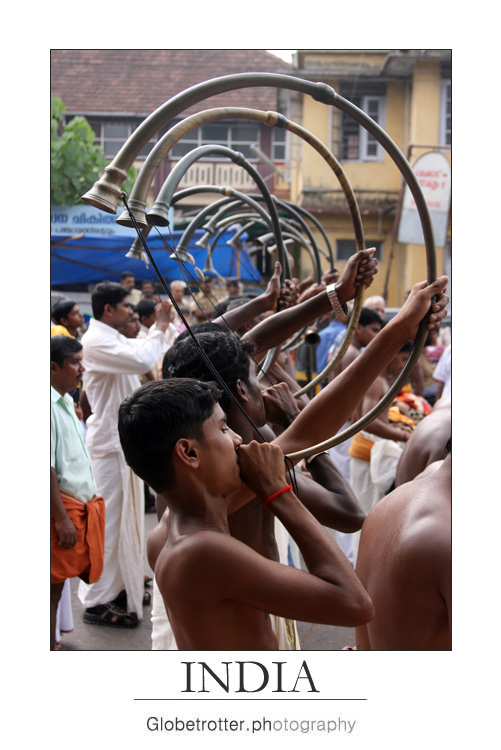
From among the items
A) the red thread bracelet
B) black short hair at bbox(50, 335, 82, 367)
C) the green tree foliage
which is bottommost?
the red thread bracelet

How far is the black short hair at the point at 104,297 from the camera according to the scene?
4.65 metres

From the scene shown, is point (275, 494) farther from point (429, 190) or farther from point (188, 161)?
point (429, 190)

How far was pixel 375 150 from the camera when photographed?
612 inches

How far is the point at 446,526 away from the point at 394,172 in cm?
1495

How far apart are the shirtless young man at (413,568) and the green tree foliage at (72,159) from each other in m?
8.20

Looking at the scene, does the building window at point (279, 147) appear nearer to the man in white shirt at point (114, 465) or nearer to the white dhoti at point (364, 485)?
the white dhoti at point (364, 485)

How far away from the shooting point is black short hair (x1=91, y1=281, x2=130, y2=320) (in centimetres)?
465

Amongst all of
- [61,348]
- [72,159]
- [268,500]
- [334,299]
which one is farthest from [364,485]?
[72,159]

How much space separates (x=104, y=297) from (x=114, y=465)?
105 cm

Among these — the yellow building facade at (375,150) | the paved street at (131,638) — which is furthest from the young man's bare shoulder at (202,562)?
the yellow building facade at (375,150)

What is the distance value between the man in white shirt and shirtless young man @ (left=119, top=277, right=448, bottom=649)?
286cm

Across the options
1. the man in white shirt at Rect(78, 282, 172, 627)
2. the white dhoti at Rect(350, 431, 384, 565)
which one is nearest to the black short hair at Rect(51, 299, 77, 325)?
the man in white shirt at Rect(78, 282, 172, 627)
